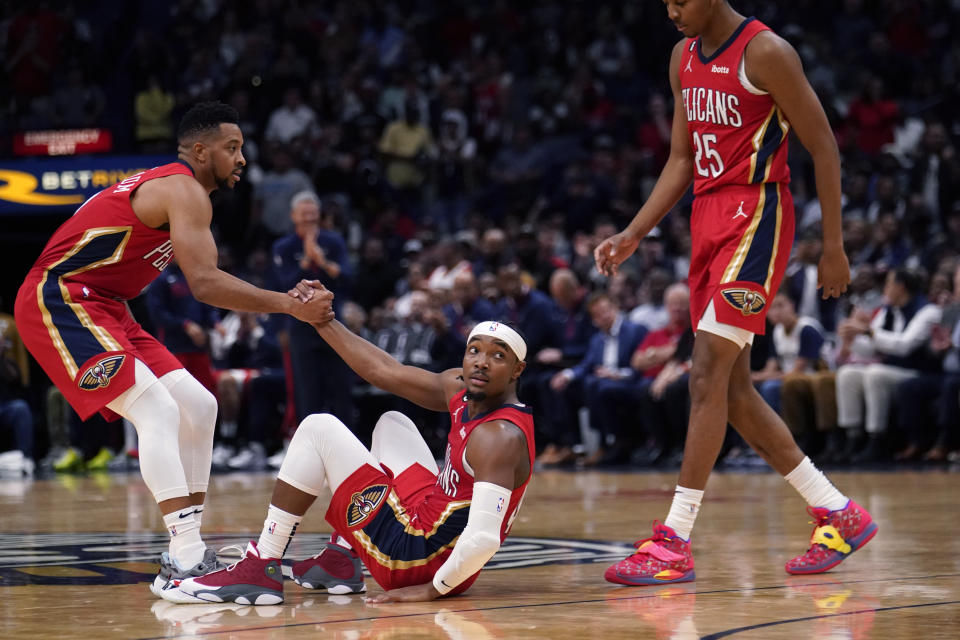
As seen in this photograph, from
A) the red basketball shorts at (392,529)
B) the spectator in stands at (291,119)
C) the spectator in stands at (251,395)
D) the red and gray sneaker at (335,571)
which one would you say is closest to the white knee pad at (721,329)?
the red basketball shorts at (392,529)

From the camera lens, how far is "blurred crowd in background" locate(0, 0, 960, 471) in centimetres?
1034

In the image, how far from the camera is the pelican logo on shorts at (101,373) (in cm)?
444

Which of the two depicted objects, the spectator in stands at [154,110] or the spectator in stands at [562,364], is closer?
the spectator in stands at [562,364]

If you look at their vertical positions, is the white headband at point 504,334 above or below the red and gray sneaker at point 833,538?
above

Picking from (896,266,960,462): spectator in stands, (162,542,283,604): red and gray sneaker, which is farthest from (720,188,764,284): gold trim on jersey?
(896,266,960,462): spectator in stands

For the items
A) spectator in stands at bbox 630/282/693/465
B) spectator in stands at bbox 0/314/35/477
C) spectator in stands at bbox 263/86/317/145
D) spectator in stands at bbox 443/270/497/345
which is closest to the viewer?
spectator in stands at bbox 630/282/693/465

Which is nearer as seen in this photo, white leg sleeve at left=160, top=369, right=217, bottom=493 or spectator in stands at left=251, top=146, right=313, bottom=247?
white leg sleeve at left=160, top=369, right=217, bottom=493

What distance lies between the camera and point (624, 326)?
11141mm

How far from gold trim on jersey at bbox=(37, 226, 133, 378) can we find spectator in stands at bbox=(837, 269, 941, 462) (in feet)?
22.3

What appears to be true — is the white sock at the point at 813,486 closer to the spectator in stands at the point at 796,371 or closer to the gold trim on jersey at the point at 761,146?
the gold trim on jersey at the point at 761,146

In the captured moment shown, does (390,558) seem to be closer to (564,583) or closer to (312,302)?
(564,583)

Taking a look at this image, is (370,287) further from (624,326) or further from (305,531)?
(305,531)

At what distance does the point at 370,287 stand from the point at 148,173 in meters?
8.95

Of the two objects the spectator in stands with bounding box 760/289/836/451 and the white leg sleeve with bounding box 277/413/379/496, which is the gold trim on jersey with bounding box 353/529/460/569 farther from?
the spectator in stands with bounding box 760/289/836/451
